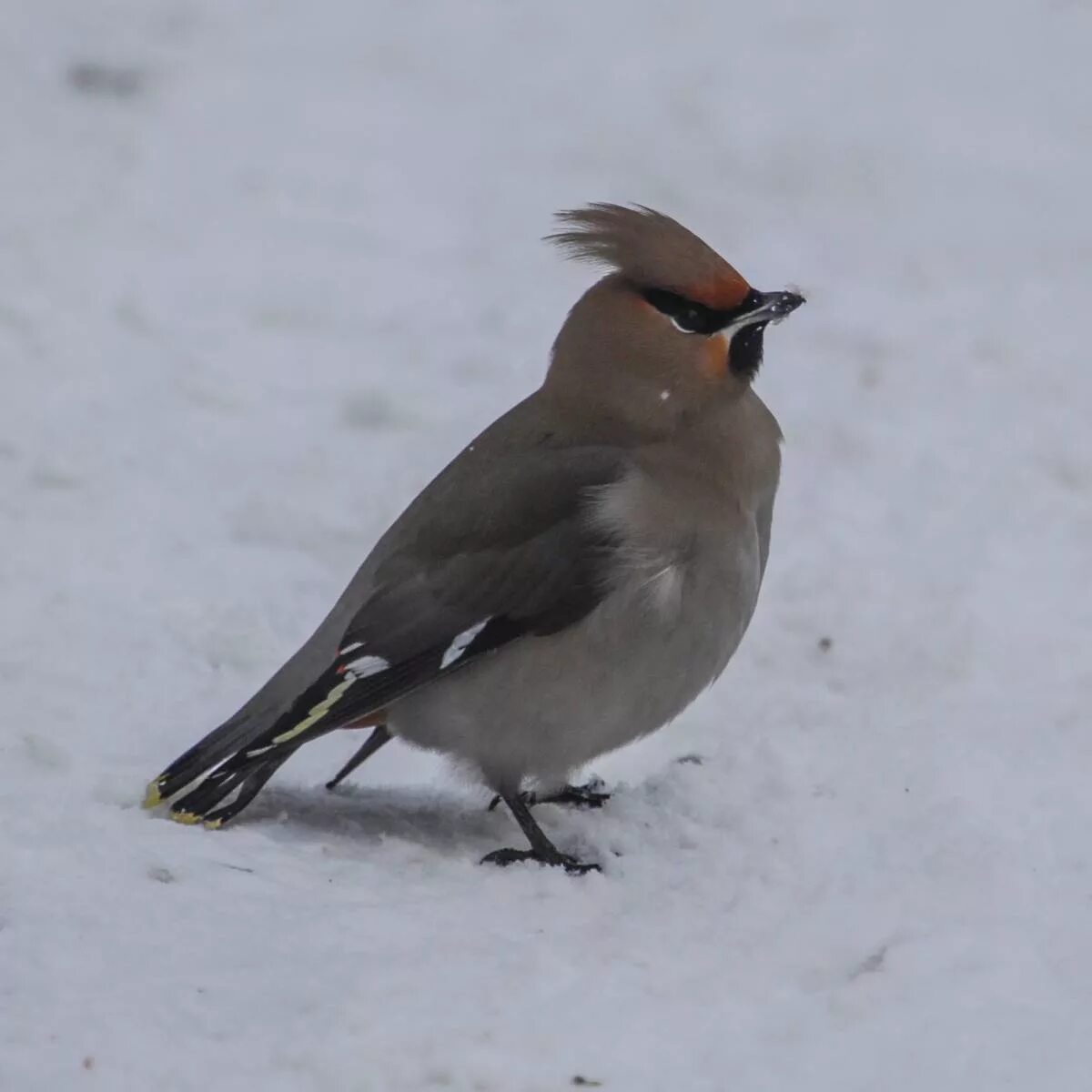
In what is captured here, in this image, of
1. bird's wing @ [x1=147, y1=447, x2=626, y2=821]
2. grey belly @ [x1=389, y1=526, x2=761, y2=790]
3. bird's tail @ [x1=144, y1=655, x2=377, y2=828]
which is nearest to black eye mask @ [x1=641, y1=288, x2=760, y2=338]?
bird's wing @ [x1=147, y1=447, x2=626, y2=821]

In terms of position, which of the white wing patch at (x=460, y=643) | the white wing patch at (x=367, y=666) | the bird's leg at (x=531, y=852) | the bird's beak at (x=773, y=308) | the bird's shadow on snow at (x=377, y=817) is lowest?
the bird's shadow on snow at (x=377, y=817)

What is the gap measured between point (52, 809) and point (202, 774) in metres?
0.38

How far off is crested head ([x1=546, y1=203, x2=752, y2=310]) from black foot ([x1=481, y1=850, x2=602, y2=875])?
1263mm

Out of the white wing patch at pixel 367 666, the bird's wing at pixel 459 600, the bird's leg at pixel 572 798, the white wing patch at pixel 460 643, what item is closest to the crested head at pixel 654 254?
the bird's wing at pixel 459 600

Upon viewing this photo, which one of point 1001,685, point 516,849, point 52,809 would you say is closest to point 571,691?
point 516,849

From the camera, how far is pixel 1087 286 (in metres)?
7.54

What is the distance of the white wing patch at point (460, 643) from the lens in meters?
4.39

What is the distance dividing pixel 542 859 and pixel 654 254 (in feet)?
4.47

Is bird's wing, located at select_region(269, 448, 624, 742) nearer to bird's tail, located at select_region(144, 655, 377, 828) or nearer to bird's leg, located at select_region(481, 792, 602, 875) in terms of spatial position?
bird's tail, located at select_region(144, 655, 377, 828)

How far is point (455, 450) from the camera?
6.69 metres

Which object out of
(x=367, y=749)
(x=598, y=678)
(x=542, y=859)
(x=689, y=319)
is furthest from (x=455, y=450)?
(x=542, y=859)

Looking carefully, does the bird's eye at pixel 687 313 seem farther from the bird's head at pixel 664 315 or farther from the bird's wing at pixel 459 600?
the bird's wing at pixel 459 600

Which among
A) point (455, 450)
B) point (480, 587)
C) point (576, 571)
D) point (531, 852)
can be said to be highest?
point (576, 571)

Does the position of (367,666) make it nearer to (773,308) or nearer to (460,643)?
(460,643)
